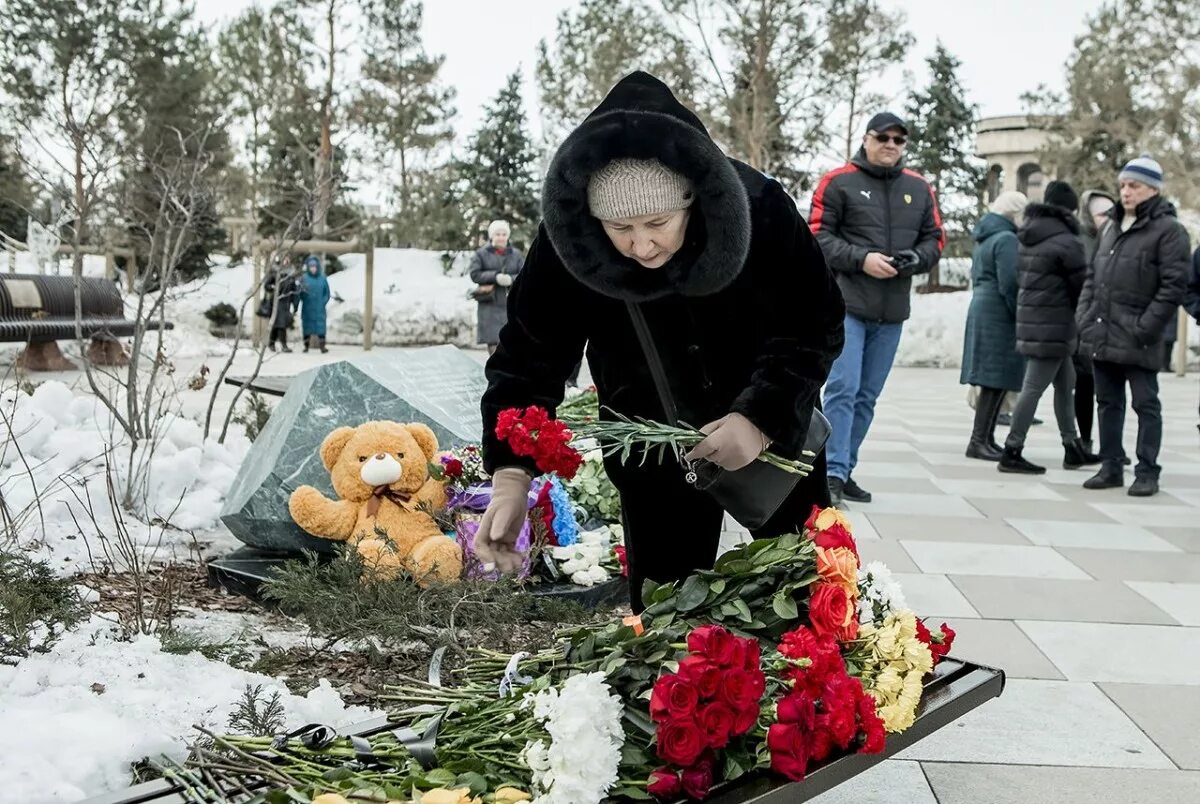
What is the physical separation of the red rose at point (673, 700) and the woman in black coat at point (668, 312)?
55cm

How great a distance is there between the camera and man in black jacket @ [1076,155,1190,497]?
686 cm

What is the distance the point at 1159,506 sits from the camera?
693 centimetres

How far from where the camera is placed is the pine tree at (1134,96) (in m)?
25.5

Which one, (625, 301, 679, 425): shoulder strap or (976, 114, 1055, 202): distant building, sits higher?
(976, 114, 1055, 202): distant building

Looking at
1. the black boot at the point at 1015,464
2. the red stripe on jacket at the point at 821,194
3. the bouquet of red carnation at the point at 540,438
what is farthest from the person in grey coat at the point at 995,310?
the bouquet of red carnation at the point at 540,438

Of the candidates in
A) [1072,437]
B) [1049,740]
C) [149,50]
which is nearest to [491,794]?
[1049,740]

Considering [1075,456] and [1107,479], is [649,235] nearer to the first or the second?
[1107,479]

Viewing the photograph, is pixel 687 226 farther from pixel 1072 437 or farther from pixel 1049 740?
pixel 1072 437

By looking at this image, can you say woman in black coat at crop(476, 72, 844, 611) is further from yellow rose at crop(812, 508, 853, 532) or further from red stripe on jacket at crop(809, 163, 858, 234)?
red stripe on jacket at crop(809, 163, 858, 234)

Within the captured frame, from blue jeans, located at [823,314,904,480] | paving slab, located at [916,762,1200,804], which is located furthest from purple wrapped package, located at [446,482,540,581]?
blue jeans, located at [823,314,904,480]

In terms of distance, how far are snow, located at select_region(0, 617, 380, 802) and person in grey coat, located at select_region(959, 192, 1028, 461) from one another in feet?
20.0

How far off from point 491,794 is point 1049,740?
6.20ft

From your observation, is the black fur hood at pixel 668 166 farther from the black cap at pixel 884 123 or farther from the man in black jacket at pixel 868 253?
the black cap at pixel 884 123

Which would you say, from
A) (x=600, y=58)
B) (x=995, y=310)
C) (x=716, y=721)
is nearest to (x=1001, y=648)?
(x=716, y=721)
